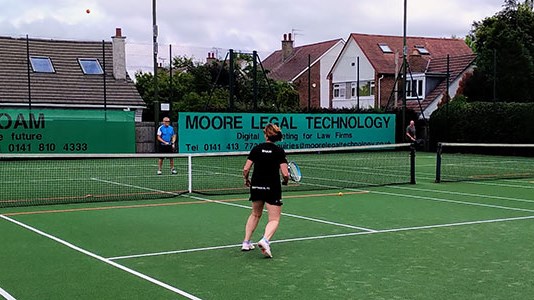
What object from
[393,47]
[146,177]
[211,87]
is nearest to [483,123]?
[211,87]

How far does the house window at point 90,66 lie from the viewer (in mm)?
34603

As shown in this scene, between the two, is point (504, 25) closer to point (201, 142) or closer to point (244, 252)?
point (201, 142)

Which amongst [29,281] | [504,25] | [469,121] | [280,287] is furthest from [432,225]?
[504,25]

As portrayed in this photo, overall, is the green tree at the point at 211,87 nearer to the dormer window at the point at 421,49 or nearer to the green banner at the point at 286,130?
the green banner at the point at 286,130

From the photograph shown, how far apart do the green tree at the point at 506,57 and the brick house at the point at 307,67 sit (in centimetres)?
1432

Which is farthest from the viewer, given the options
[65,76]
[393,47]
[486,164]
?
[393,47]

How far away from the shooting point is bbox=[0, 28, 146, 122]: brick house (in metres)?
31.6

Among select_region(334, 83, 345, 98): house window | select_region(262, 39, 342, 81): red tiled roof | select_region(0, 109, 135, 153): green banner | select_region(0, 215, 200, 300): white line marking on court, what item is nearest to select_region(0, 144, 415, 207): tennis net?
select_region(0, 109, 135, 153): green banner

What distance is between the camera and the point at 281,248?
8414mm

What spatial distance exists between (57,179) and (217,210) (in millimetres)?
7733

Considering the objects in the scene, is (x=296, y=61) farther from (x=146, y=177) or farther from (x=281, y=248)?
(x=281, y=248)

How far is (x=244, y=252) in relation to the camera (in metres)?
8.09

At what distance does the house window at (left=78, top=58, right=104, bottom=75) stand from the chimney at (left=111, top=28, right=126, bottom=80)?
0.84 metres

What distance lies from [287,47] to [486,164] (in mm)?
39060
